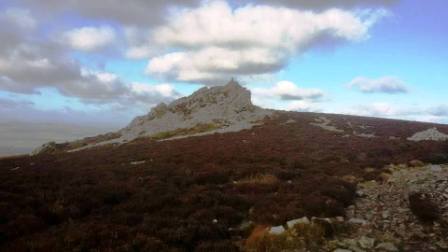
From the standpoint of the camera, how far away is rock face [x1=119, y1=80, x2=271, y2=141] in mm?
57938

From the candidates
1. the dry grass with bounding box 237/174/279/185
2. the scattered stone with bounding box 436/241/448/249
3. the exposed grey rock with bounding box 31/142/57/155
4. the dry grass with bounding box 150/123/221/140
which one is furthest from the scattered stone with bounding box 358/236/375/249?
the exposed grey rock with bounding box 31/142/57/155

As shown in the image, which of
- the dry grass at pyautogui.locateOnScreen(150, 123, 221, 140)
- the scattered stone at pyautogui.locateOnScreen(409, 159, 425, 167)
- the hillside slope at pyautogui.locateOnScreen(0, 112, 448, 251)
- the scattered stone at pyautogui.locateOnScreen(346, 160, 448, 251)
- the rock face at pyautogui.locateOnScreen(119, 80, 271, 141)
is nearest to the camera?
the hillside slope at pyautogui.locateOnScreen(0, 112, 448, 251)

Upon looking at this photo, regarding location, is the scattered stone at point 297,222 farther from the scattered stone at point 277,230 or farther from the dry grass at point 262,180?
the dry grass at point 262,180

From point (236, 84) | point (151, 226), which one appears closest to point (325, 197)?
point (151, 226)

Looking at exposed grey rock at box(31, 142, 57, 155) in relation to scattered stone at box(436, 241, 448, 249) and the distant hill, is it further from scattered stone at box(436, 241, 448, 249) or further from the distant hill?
scattered stone at box(436, 241, 448, 249)

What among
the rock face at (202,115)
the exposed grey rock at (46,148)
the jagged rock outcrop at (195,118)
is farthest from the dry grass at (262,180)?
the exposed grey rock at (46,148)

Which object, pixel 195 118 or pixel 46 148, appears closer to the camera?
pixel 46 148

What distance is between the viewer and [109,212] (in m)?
14.8

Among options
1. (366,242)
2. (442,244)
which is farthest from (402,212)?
(366,242)

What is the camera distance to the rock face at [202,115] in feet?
190

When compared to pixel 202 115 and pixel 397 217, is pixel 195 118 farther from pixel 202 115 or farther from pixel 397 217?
pixel 397 217

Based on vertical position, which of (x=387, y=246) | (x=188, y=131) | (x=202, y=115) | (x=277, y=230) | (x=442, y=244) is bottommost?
(x=442, y=244)

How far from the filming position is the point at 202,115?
64.4 meters

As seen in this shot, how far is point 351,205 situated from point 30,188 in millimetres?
13693
